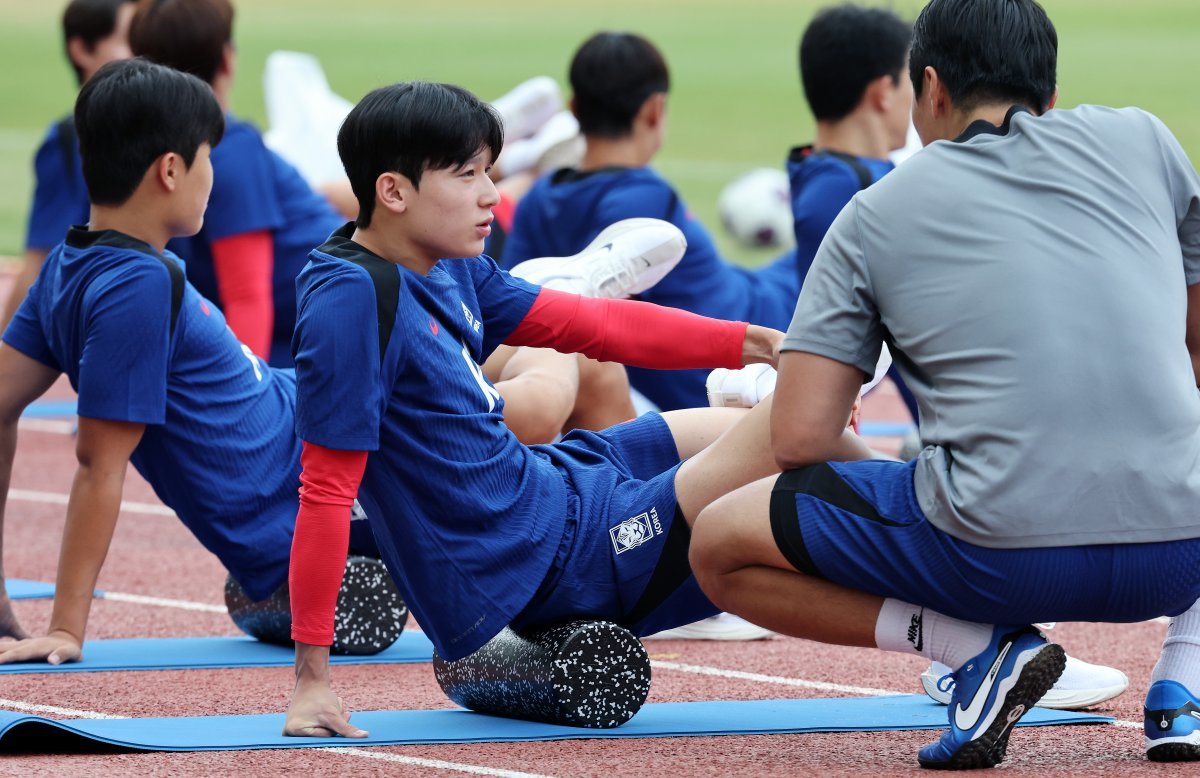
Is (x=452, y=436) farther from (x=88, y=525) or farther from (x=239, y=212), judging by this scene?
(x=239, y=212)

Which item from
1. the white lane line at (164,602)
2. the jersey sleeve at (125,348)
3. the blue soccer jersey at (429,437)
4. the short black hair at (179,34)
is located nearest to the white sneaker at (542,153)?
the short black hair at (179,34)

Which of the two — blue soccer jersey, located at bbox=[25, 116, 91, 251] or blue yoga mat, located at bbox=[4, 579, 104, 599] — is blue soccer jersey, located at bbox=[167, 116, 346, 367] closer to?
blue soccer jersey, located at bbox=[25, 116, 91, 251]

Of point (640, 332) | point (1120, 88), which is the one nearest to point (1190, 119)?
point (1120, 88)

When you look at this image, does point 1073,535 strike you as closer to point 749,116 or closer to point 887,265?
point 887,265

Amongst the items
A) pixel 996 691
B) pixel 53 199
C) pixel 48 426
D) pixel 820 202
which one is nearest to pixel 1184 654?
pixel 996 691

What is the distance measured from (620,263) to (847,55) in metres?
1.69

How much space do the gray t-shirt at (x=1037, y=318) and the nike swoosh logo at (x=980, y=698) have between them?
0.66 ft

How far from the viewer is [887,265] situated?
2.88 m

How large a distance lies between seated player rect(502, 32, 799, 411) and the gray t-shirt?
8.53 feet

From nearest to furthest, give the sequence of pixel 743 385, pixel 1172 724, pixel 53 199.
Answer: pixel 1172 724, pixel 743 385, pixel 53 199

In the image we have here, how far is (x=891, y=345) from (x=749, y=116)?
22915 millimetres

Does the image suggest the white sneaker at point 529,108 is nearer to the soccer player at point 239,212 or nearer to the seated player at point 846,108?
the soccer player at point 239,212

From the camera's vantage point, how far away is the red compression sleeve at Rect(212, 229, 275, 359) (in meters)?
5.62

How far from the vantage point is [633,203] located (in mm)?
5621
